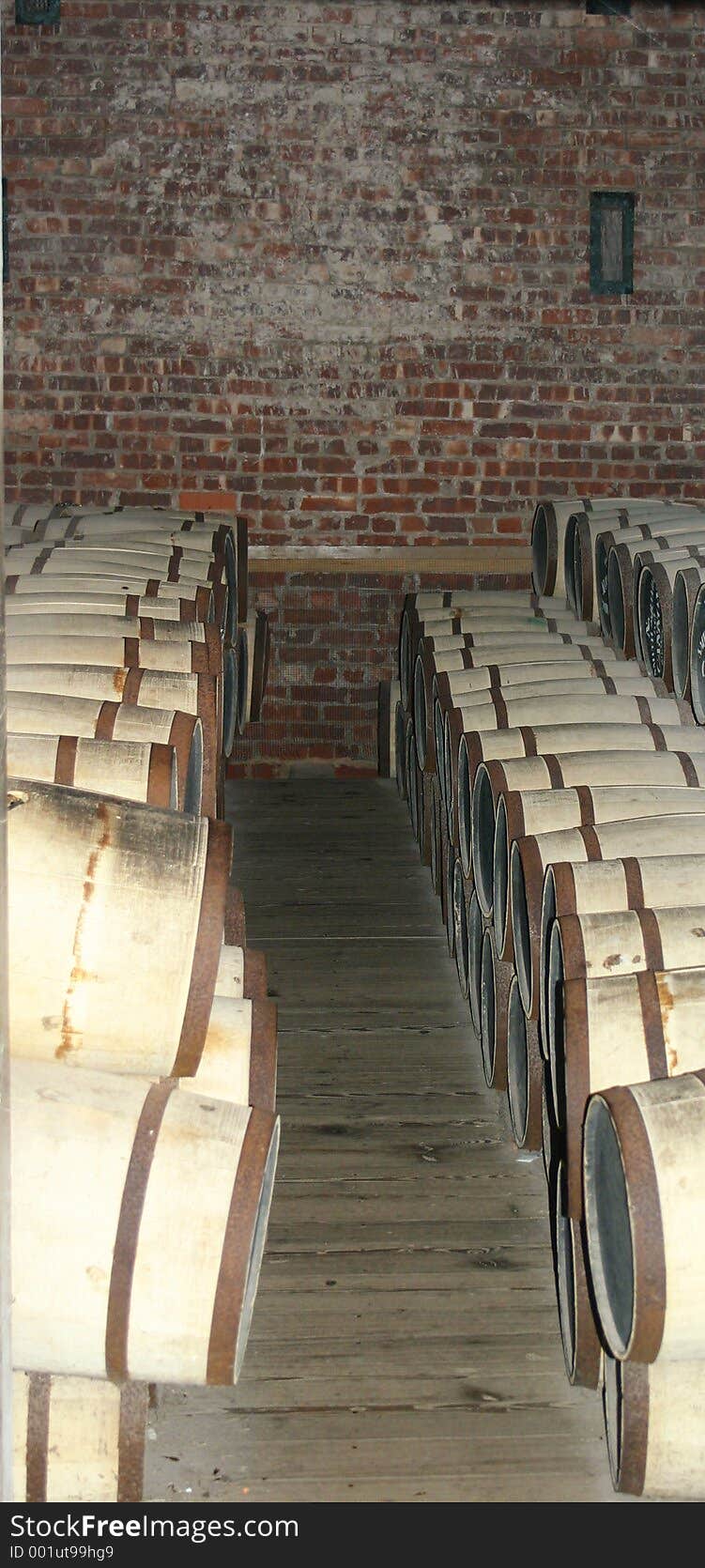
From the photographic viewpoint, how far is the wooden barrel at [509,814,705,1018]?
121 inches

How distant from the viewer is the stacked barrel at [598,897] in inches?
79.8

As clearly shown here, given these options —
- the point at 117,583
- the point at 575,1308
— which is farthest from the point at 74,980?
the point at 117,583

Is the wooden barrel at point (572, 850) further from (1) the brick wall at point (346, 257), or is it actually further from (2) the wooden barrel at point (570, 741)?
(1) the brick wall at point (346, 257)

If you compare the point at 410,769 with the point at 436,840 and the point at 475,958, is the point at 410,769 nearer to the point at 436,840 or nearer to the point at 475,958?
the point at 436,840

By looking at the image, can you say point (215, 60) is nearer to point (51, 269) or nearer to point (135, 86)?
point (135, 86)

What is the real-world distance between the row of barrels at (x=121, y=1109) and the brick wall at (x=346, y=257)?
14.5 feet

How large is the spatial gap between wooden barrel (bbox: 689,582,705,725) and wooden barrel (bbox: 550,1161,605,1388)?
2.00m

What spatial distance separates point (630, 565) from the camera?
5.25 m

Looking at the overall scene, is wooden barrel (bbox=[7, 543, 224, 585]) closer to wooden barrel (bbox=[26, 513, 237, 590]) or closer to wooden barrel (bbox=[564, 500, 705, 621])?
wooden barrel (bbox=[26, 513, 237, 590])

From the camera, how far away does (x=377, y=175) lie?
6.86m

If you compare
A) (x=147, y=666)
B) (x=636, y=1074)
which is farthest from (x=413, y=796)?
(x=636, y=1074)

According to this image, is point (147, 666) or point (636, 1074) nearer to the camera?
point (636, 1074)

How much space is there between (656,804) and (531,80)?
4681 mm

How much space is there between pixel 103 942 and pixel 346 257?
5337 millimetres
